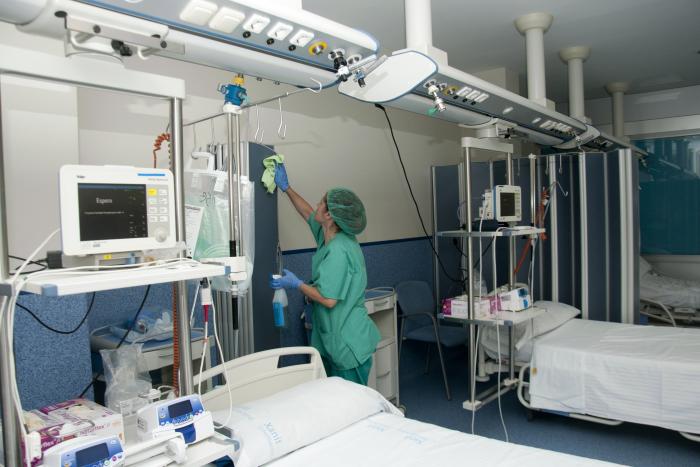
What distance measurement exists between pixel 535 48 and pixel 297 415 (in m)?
2.91

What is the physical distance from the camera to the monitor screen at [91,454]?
1.23m

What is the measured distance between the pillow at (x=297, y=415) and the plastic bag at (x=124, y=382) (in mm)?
301

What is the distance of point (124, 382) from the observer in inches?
67.4

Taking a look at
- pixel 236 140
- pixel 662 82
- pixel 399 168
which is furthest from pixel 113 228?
pixel 662 82

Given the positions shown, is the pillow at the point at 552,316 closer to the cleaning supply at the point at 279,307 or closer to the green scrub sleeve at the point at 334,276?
the green scrub sleeve at the point at 334,276

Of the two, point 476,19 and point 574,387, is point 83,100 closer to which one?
point 476,19

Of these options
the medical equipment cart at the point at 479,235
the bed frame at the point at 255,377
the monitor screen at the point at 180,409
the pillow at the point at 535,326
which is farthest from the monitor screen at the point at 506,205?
the monitor screen at the point at 180,409

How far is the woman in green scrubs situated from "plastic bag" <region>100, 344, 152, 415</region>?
1167 millimetres

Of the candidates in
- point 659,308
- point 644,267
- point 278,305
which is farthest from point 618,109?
point 278,305

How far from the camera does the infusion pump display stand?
4.34 feet

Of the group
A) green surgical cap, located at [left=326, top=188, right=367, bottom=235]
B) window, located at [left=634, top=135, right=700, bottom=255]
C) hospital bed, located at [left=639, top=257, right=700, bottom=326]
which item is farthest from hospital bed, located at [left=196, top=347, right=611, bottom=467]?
window, located at [left=634, top=135, right=700, bottom=255]

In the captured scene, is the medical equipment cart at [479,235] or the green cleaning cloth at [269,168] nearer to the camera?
the green cleaning cloth at [269,168]

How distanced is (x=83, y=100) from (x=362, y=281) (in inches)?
65.3

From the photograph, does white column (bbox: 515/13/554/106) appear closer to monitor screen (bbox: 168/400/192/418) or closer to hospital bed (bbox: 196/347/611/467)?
hospital bed (bbox: 196/347/611/467)
